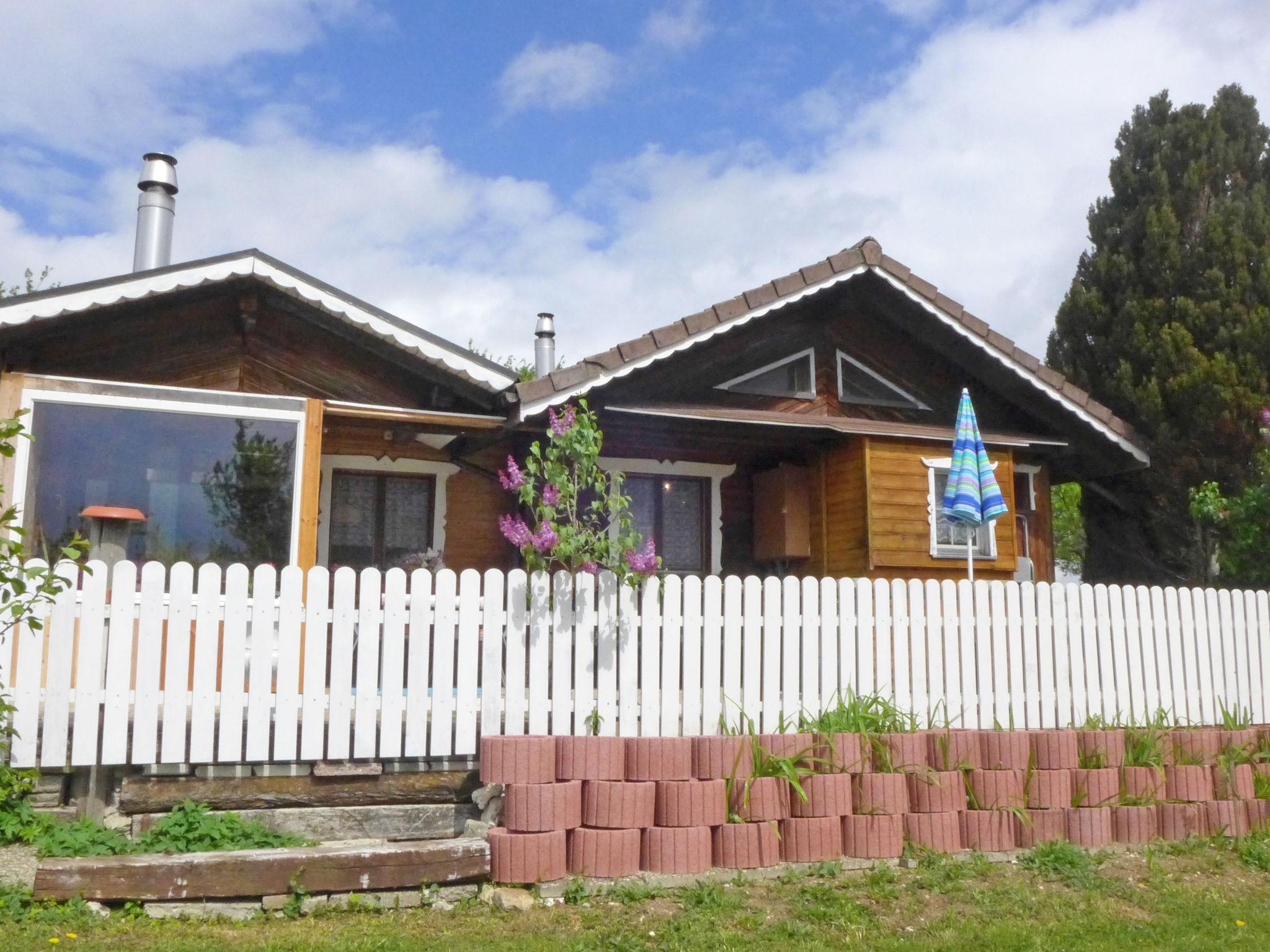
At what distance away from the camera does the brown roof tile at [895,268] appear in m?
10.6

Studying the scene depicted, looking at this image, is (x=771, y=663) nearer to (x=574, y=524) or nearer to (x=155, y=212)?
(x=574, y=524)

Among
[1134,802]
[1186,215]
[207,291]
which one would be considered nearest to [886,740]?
[1134,802]

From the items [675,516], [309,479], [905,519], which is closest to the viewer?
[309,479]

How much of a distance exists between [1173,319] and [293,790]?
37.6 ft

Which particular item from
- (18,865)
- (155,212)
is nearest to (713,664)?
(18,865)

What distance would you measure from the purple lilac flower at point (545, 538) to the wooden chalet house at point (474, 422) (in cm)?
236

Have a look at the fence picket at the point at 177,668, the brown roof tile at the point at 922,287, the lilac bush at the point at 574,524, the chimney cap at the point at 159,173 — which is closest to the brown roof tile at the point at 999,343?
the brown roof tile at the point at 922,287

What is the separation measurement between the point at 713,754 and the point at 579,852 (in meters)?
0.92

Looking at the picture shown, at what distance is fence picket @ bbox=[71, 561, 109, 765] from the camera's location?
5949mm

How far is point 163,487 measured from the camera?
862 centimetres

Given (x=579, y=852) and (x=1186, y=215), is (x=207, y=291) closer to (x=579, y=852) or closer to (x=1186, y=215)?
(x=579, y=852)

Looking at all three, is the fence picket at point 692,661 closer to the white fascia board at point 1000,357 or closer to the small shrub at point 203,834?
the small shrub at point 203,834

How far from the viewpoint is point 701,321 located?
9.83m

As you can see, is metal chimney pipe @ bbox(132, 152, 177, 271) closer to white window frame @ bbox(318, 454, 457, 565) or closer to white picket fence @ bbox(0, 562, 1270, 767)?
white window frame @ bbox(318, 454, 457, 565)
